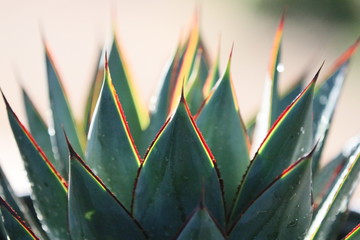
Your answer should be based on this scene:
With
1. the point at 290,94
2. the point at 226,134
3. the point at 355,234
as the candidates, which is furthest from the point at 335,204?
the point at 290,94

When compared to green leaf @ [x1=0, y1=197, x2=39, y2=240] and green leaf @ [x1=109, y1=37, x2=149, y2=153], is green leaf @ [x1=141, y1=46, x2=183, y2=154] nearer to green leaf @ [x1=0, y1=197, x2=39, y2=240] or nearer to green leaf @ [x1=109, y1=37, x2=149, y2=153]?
green leaf @ [x1=109, y1=37, x2=149, y2=153]

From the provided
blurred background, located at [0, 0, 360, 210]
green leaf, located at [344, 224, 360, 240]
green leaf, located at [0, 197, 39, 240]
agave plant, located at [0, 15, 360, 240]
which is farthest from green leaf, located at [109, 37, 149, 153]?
blurred background, located at [0, 0, 360, 210]

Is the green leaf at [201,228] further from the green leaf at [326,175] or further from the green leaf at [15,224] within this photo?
the green leaf at [326,175]

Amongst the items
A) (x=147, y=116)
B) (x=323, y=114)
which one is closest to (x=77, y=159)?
(x=147, y=116)

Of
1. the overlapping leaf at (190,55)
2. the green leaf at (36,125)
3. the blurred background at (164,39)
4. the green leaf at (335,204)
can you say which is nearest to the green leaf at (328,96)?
the green leaf at (335,204)

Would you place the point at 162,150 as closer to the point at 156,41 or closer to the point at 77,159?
the point at 77,159

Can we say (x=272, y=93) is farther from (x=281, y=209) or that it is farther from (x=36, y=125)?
(x=36, y=125)
